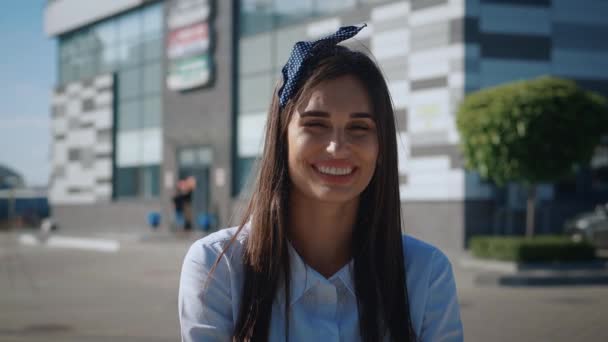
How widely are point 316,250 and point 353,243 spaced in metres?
Answer: 0.13

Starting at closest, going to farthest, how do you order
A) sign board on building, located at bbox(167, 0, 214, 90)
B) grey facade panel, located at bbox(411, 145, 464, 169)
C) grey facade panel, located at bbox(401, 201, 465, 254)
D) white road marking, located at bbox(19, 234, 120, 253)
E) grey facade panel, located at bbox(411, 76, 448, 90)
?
1. grey facade panel, located at bbox(401, 201, 465, 254)
2. grey facade panel, located at bbox(411, 145, 464, 169)
3. grey facade panel, located at bbox(411, 76, 448, 90)
4. white road marking, located at bbox(19, 234, 120, 253)
5. sign board on building, located at bbox(167, 0, 214, 90)

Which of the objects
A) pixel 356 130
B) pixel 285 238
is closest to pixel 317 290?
pixel 285 238

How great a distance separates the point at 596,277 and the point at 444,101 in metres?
7.87

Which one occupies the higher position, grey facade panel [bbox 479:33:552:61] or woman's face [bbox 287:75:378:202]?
grey facade panel [bbox 479:33:552:61]

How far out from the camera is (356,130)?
2.01 metres

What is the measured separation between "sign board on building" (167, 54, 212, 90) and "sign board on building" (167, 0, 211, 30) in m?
1.51

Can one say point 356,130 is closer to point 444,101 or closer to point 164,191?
point 444,101

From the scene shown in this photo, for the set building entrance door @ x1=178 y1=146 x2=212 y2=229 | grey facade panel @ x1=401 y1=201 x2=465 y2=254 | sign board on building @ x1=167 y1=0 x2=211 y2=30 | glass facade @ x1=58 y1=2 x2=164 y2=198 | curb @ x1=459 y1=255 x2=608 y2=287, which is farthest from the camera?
glass facade @ x1=58 y1=2 x2=164 y2=198

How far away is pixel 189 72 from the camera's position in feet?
90.0

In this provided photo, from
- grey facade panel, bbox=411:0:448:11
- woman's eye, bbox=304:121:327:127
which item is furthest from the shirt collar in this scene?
grey facade panel, bbox=411:0:448:11

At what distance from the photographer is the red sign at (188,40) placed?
26.5 metres

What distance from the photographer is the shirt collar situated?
1980 millimetres

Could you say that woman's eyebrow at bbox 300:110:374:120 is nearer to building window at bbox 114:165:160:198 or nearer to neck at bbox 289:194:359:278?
neck at bbox 289:194:359:278

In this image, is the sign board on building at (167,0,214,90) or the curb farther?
the sign board on building at (167,0,214,90)
